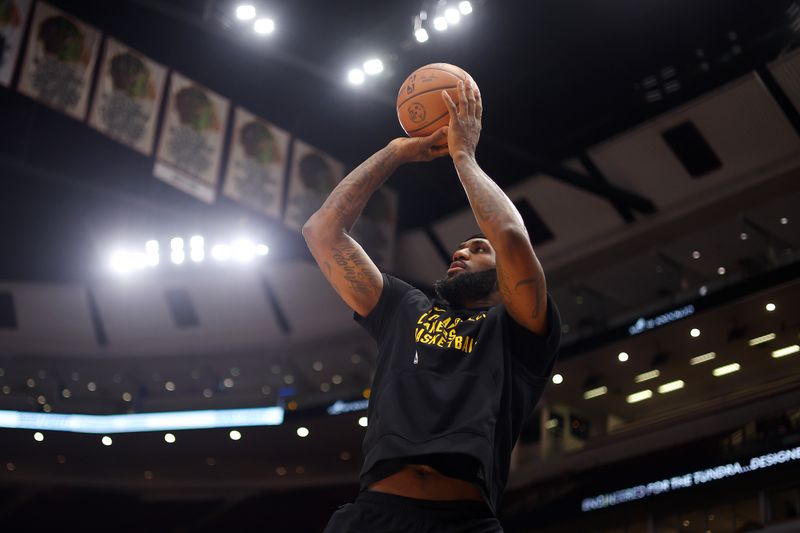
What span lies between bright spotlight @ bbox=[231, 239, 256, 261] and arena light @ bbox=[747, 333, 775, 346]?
29.8 ft

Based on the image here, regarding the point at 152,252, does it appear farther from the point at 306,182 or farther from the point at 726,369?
the point at 726,369

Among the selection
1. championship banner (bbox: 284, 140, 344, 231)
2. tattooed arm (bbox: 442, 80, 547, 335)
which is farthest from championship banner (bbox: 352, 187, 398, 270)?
tattooed arm (bbox: 442, 80, 547, 335)

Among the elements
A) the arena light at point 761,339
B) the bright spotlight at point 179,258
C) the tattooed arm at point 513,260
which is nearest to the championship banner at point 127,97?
the bright spotlight at point 179,258

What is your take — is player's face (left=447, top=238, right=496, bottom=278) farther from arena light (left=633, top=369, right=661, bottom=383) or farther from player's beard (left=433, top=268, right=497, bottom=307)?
arena light (left=633, top=369, right=661, bottom=383)

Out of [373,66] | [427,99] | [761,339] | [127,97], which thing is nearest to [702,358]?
[761,339]

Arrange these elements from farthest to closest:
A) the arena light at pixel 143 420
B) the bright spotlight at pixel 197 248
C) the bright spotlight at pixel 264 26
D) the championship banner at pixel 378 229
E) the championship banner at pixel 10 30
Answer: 1. the arena light at pixel 143 420
2. the bright spotlight at pixel 197 248
3. the championship banner at pixel 378 229
4. the bright spotlight at pixel 264 26
5. the championship banner at pixel 10 30

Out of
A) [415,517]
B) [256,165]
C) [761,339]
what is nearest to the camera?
[415,517]

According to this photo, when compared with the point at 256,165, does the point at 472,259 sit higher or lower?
lower

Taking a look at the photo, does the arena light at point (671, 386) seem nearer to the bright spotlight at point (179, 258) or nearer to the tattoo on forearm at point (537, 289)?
the bright spotlight at point (179, 258)

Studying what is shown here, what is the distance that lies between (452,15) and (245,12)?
8.93 feet

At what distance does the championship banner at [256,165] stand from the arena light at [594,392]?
27.9 feet

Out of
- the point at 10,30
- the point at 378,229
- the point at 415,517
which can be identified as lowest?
the point at 415,517

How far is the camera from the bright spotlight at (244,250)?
53.2ft

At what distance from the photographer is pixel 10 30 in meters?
10.6
